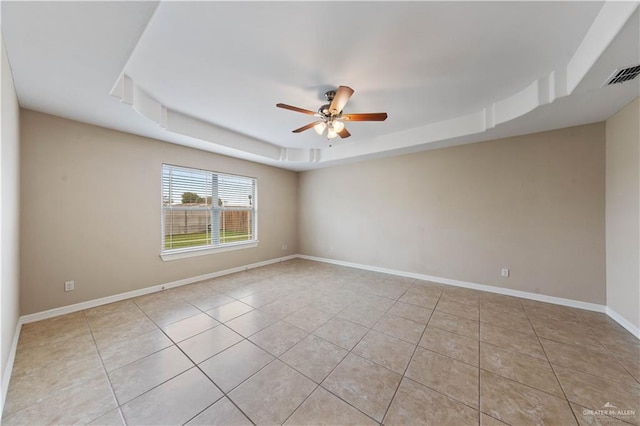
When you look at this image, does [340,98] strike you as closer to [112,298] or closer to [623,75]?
[623,75]

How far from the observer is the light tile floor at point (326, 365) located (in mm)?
1468

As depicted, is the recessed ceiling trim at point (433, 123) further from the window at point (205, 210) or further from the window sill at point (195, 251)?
the window sill at point (195, 251)

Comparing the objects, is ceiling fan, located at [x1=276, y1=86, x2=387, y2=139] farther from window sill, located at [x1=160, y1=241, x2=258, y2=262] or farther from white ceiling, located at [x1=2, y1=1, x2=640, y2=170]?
window sill, located at [x1=160, y1=241, x2=258, y2=262]

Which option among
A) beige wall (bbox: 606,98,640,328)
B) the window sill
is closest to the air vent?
beige wall (bbox: 606,98,640,328)

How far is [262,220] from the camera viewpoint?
541 cm

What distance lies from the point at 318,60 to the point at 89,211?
3.61 meters

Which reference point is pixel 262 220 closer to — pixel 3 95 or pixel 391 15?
pixel 3 95

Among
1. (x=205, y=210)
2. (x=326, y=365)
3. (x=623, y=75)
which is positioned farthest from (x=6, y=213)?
(x=623, y=75)

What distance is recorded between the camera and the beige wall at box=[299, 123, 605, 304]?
3059 millimetres

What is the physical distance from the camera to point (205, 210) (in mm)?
4430

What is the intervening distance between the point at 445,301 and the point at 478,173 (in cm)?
221

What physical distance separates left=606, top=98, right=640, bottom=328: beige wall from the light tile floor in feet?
1.25

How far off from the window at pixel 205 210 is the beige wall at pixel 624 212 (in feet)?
18.8

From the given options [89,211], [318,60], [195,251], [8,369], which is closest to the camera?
[8,369]
